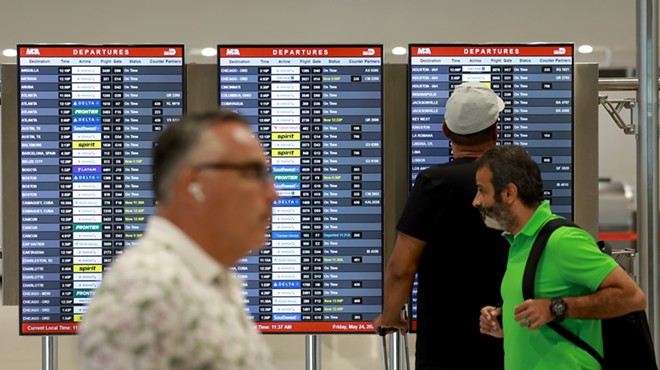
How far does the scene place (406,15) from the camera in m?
6.24

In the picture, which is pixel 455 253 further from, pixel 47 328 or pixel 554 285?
pixel 47 328

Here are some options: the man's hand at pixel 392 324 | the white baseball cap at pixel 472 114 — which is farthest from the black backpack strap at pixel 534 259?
the man's hand at pixel 392 324

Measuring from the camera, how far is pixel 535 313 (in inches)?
103

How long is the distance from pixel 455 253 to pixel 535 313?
57 cm

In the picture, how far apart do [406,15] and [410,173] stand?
2575 mm

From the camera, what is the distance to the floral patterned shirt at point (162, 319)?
126 centimetres

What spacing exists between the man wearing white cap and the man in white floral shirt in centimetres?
170

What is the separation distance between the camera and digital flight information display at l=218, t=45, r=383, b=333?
391cm

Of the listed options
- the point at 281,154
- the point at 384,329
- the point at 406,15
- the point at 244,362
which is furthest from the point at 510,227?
the point at 406,15

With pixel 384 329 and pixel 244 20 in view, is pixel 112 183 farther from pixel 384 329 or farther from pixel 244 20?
pixel 244 20

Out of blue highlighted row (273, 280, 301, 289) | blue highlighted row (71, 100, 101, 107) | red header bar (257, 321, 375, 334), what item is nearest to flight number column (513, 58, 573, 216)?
red header bar (257, 321, 375, 334)

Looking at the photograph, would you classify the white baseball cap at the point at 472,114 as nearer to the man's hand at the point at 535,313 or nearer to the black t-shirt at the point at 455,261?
the black t-shirt at the point at 455,261

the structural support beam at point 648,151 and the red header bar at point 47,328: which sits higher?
the structural support beam at point 648,151

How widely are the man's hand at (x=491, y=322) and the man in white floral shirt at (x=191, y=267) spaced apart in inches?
60.8
